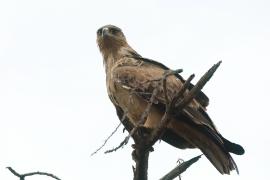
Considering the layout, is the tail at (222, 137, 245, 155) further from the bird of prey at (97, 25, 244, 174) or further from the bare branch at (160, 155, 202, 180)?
the bare branch at (160, 155, 202, 180)

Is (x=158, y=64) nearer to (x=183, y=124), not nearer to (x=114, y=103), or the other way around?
(x=114, y=103)

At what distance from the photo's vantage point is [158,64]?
8156 mm

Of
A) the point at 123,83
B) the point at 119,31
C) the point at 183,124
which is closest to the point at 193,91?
the point at 183,124

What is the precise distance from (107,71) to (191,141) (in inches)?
79.1

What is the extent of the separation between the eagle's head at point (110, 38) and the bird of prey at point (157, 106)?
18mm

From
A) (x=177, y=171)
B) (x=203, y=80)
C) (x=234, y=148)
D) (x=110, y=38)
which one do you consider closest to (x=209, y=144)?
(x=234, y=148)

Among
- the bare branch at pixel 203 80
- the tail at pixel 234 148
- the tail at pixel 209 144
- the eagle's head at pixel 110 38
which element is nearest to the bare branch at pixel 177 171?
the bare branch at pixel 203 80

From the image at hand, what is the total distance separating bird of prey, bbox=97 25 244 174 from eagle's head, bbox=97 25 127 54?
2 centimetres

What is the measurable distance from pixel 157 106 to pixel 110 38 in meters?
2.43

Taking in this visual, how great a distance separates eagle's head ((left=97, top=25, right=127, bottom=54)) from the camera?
9.23 meters

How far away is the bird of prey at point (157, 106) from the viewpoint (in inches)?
250

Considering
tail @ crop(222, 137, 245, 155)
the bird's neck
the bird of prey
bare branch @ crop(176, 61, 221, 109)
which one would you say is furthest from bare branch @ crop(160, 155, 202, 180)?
the bird's neck

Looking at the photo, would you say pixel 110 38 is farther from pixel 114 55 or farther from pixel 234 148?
pixel 234 148

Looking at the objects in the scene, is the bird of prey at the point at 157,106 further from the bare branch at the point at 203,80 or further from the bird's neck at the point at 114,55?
the bare branch at the point at 203,80
